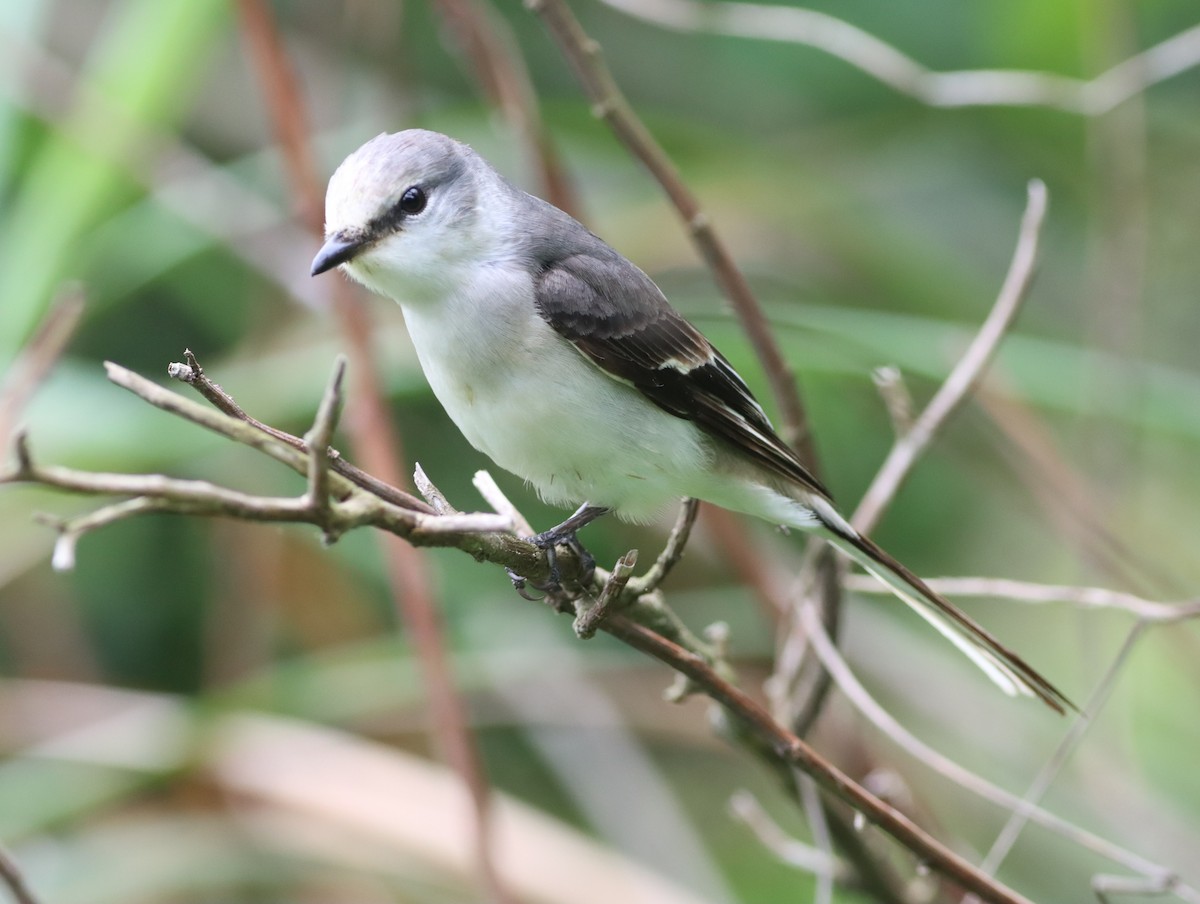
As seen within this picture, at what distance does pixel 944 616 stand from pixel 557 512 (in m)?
1.64

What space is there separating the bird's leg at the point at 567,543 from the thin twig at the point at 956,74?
1.02m

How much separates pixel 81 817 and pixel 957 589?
6.37 ft

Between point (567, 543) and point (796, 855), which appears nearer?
point (567, 543)

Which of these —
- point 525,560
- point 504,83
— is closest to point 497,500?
point 525,560

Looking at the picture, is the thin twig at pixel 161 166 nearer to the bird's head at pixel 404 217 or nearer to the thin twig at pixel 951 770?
the bird's head at pixel 404 217

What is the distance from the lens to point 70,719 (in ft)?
8.79

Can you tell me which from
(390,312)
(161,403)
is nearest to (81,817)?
(390,312)

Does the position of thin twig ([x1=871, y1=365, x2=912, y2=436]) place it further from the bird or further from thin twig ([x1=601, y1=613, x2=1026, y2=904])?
thin twig ([x1=601, y1=613, x2=1026, y2=904])

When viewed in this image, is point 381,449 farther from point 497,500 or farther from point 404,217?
point 497,500

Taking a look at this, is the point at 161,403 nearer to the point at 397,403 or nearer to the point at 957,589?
the point at 957,589

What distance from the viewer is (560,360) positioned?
1.69 m

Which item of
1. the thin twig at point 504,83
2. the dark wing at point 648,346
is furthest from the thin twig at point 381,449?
the dark wing at point 648,346

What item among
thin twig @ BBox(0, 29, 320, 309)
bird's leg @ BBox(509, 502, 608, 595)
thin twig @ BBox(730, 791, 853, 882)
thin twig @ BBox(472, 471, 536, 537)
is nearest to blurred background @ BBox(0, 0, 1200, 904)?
thin twig @ BBox(0, 29, 320, 309)

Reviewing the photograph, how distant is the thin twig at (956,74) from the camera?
232 cm
